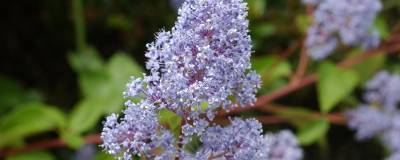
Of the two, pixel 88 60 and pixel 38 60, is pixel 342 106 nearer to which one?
pixel 88 60

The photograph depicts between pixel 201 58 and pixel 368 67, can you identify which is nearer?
pixel 201 58

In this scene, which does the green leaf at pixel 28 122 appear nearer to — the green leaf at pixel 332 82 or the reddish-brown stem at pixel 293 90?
the reddish-brown stem at pixel 293 90

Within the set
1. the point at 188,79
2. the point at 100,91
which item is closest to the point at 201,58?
the point at 188,79

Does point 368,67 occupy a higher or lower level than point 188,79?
higher

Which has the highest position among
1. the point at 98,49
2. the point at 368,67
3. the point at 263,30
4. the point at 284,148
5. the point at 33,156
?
the point at 98,49

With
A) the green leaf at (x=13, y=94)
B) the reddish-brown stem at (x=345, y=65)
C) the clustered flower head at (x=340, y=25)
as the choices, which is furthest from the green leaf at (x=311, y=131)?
the green leaf at (x=13, y=94)

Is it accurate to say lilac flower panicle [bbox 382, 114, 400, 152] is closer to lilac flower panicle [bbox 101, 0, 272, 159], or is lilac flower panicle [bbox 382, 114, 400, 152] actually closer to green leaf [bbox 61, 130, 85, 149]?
green leaf [bbox 61, 130, 85, 149]

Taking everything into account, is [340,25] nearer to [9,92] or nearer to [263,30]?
[263,30]
